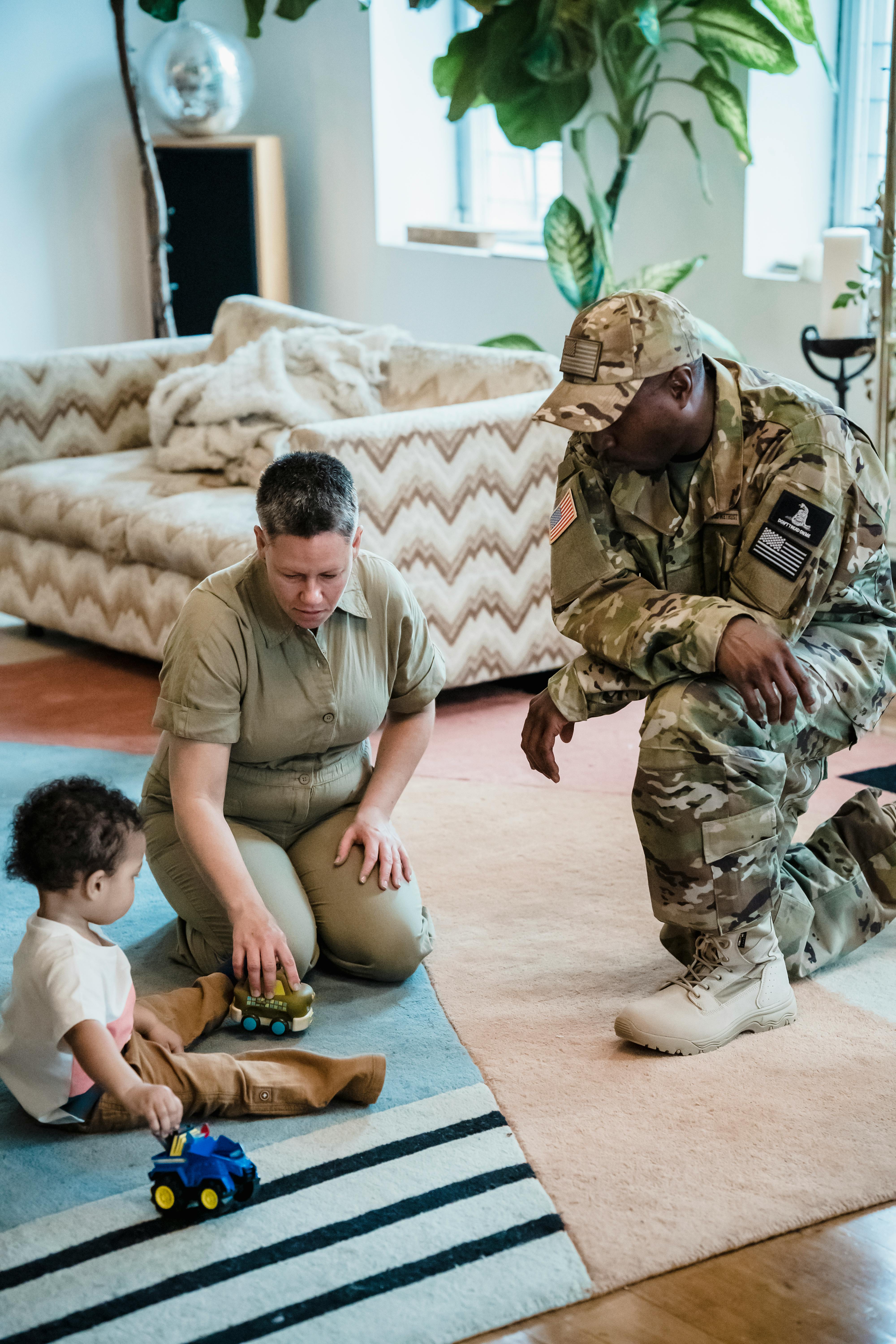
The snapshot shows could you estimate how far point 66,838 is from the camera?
4.99 feet

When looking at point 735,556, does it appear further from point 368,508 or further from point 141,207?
point 141,207

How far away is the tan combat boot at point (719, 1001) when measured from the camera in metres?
1.75

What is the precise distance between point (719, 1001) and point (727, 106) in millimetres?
2610

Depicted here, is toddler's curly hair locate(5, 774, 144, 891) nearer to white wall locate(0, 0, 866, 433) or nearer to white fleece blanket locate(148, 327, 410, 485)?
white fleece blanket locate(148, 327, 410, 485)

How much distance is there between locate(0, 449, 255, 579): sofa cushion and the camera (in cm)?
308

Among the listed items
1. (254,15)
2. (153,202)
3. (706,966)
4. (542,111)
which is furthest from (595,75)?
(706,966)

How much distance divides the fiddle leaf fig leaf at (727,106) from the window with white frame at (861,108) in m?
0.35

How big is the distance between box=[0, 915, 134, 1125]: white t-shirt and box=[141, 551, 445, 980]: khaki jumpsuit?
31 cm

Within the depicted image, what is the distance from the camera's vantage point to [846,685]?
1829mm

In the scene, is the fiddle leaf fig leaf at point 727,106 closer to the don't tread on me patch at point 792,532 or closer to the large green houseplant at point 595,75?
the large green houseplant at point 595,75

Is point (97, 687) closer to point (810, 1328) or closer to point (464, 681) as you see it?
point (464, 681)

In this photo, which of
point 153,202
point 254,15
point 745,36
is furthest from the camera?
point 153,202

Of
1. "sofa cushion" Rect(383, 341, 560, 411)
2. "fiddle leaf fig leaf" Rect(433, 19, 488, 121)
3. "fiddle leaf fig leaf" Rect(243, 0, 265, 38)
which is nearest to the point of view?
"sofa cushion" Rect(383, 341, 560, 411)

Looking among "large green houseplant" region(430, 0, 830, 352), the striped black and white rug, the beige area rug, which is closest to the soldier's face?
the beige area rug
